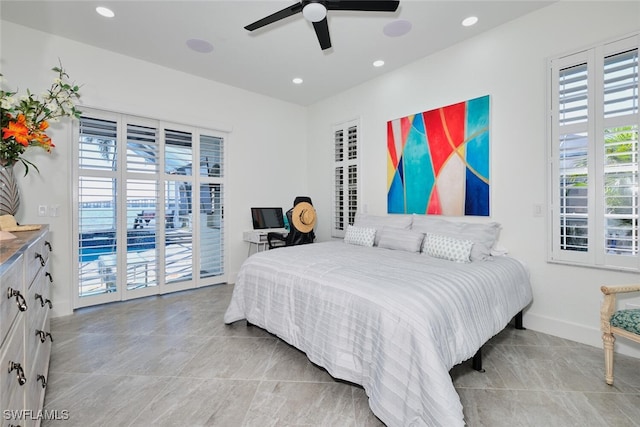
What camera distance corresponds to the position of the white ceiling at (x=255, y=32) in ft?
8.58

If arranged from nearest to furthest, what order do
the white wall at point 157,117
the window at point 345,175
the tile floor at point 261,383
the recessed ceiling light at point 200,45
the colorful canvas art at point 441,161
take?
1. the tile floor at point 261,383
2. the white wall at point 157,117
3. the colorful canvas art at point 441,161
4. the recessed ceiling light at point 200,45
5. the window at point 345,175

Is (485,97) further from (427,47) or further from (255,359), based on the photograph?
(255,359)

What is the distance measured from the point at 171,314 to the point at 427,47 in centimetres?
422

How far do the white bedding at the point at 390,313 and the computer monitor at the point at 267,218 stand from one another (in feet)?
6.46

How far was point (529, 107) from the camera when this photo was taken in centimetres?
272

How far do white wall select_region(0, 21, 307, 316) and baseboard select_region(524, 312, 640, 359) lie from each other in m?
3.78

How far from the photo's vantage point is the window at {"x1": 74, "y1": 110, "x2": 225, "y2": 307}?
3311mm

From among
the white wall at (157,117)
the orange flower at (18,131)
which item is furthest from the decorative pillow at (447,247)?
→ the orange flower at (18,131)

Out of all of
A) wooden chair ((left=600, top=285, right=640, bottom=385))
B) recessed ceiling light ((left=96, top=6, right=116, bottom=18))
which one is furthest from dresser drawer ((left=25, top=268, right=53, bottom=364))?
wooden chair ((left=600, top=285, right=640, bottom=385))

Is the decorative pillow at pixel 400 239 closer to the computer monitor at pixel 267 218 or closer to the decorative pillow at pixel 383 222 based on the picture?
the decorative pillow at pixel 383 222

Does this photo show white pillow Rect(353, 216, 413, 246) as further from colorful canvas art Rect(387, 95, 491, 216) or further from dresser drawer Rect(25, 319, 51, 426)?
dresser drawer Rect(25, 319, 51, 426)

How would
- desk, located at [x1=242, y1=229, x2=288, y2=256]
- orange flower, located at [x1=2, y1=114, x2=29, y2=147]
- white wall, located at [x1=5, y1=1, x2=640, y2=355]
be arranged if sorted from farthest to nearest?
1. desk, located at [x1=242, y1=229, x2=288, y2=256]
2. white wall, located at [x1=5, y1=1, x2=640, y2=355]
3. orange flower, located at [x1=2, y1=114, x2=29, y2=147]

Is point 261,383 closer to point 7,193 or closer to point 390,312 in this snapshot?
point 390,312

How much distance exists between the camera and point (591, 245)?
7.82 ft
